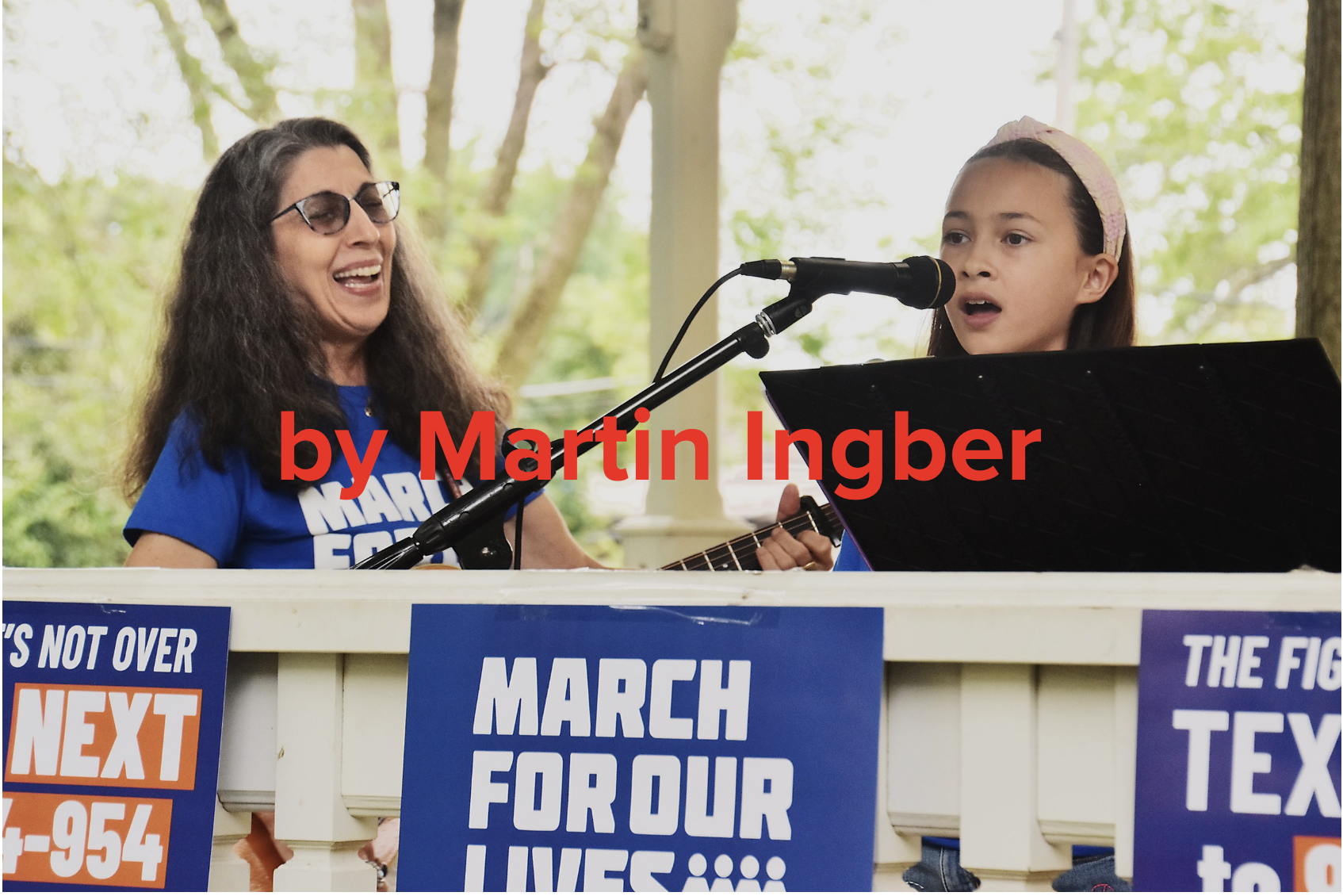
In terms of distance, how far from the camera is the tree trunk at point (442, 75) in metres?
8.96

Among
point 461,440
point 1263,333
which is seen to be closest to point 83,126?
point 461,440

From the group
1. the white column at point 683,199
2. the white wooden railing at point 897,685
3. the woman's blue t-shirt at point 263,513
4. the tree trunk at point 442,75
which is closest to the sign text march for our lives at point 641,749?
the white wooden railing at point 897,685

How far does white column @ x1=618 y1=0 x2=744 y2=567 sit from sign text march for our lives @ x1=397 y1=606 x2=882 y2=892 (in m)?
3.12

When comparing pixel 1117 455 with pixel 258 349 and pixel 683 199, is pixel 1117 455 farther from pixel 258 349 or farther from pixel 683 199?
pixel 683 199

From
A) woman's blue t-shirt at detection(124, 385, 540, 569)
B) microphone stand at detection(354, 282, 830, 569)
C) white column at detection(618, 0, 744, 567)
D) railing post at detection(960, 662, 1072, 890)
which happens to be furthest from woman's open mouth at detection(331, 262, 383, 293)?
white column at detection(618, 0, 744, 567)

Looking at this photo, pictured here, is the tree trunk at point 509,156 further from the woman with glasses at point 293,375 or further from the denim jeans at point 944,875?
the denim jeans at point 944,875

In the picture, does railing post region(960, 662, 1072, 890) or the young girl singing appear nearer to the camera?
railing post region(960, 662, 1072, 890)

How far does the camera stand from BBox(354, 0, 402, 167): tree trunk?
8344 mm

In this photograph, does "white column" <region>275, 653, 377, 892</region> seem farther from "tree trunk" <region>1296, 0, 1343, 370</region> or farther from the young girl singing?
"tree trunk" <region>1296, 0, 1343, 370</region>

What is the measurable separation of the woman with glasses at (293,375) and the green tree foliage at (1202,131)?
8.05 meters

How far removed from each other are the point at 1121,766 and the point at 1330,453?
0.94 ft

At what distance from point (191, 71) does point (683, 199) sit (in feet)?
17.1

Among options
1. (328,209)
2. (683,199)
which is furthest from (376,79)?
(328,209)

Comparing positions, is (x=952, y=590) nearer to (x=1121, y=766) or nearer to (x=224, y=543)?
(x=1121, y=766)
